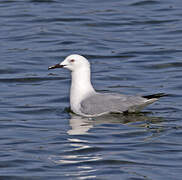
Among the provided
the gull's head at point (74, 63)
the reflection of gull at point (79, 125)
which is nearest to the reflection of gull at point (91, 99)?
the gull's head at point (74, 63)

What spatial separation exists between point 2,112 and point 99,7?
9.56m

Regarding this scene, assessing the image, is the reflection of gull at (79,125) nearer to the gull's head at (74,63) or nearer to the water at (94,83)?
the water at (94,83)

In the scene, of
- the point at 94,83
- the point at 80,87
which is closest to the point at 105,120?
the point at 80,87

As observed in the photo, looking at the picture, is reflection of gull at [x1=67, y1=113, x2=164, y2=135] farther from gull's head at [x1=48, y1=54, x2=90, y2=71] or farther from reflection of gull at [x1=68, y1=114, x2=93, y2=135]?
gull's head at [x1=48, y1=54, x2=90, y2=71]

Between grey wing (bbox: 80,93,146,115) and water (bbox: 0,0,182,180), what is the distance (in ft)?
0.53

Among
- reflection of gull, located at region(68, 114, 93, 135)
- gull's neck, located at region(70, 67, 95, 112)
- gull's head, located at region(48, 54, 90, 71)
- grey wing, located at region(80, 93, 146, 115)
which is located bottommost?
reflection of gull, located at region(68, 114, 93, 135)

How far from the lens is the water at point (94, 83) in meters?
8.97

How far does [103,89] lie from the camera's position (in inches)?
533

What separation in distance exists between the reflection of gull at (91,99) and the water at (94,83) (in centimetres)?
17

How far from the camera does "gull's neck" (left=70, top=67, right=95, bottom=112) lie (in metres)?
12.0

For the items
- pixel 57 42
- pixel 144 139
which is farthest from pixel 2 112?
pixel 57 42

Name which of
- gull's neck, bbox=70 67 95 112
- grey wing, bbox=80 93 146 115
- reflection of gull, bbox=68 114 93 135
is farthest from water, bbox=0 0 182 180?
gull's neck, bbox=70 67 95 112

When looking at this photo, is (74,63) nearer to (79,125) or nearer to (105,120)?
(105,120)

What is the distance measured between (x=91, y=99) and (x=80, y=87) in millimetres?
543
